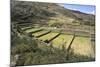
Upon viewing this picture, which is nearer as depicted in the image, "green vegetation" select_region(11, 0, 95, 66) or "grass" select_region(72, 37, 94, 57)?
"green vegetation" select_region(11, 0, 95, 66)

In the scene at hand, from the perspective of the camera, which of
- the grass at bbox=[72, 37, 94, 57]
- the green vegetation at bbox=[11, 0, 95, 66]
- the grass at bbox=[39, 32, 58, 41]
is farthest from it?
the grass at bbox=[72, 37, 94, 57]

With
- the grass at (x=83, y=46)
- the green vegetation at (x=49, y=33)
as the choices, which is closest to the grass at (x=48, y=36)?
the green vegetation at (x=49, y=33)

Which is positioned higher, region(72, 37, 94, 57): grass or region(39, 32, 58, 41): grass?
region(39, 32, 58, 41): grass

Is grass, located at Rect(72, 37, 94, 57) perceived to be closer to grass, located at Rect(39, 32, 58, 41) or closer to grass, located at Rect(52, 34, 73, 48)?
grass, located at Rect(52, 34, 73, 48)

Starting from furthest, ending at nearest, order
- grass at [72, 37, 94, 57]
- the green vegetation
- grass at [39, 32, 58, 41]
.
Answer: grass at [72, 37, 94, 57]
grass at [39, 32, 58, 41]
the green vegetation

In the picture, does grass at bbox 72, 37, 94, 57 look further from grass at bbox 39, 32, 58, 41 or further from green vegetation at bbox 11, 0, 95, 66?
grass at bbox 39, 32, 58, 41

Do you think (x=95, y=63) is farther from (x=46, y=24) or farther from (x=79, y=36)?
(x=46, y=24)

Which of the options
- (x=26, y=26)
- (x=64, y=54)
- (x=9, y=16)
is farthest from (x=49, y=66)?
(x=9, y=16)

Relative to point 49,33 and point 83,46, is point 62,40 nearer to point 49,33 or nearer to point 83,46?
point 49,33

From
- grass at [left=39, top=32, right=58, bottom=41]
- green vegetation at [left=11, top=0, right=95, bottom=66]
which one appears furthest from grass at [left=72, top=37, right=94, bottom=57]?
grass at [left=39, top=32, right=58, bottom=41]
